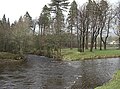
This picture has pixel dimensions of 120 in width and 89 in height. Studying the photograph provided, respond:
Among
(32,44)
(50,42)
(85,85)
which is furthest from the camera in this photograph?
(32,44)

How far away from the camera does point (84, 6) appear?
71.8m

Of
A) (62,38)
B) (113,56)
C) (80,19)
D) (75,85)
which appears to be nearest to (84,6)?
(80,19)

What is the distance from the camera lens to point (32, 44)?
88.9m

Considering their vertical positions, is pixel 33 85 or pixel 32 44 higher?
pixel 32 44

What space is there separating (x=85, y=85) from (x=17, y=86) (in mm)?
7068

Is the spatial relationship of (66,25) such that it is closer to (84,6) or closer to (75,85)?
(84,6)

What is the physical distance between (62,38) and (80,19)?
25.6ft

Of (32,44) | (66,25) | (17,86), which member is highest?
(66,25)

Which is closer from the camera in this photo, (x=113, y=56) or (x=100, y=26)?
(x=113, y=56)

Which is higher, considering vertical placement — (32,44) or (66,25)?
(66,25)

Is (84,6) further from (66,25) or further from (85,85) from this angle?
(85,85)

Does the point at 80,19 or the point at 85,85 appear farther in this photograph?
the point at 80,19

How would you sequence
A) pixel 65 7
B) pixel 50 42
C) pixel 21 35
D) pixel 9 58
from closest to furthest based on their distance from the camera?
pixel 9 58 < pixel 21 35 < pixel 50 42 < pixel 65 7

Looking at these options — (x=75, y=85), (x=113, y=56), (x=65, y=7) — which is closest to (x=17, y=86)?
(x=75, y=85)
